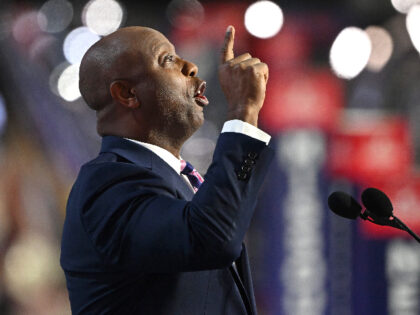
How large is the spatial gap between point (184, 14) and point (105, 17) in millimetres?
686

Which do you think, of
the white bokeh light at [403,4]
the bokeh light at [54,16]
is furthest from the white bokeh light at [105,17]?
the white bokeh light at [403,4]

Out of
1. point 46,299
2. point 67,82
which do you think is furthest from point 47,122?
point 46,299

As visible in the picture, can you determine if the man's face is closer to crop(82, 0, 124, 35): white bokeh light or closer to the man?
the man

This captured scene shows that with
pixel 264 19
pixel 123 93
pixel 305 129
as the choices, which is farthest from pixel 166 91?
pixel 264 19

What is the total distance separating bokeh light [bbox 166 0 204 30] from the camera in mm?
4945

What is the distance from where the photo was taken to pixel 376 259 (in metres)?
4.68

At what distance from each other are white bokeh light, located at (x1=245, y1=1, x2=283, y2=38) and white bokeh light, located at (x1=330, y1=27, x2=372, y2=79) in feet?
1.73

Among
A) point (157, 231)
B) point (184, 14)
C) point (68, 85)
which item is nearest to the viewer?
point (157, 231)

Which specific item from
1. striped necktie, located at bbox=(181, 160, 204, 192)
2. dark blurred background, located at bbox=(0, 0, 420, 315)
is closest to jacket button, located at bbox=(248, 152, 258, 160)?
striped necktie, located at bbox=(181, 160, 204, 192)

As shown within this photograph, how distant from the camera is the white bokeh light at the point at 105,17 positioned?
488 centimetres

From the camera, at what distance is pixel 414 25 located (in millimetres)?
4773

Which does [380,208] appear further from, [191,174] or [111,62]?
[111,62]

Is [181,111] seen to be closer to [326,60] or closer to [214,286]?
[214,286]

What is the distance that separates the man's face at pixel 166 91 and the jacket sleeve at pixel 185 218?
211 mm
